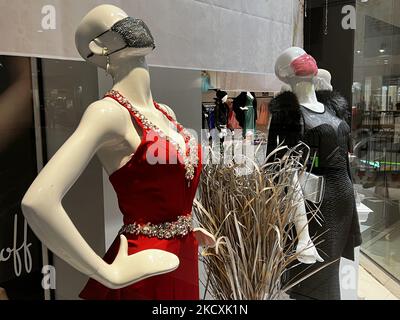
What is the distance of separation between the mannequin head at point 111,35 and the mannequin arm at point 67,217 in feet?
0.50

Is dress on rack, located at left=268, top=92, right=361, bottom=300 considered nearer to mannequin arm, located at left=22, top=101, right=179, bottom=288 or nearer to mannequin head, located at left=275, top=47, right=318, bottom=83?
mannequin head, located at left=275, top=47, right=318, bottom=83

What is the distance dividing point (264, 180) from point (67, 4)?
825 millimetres

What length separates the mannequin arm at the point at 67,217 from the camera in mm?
699

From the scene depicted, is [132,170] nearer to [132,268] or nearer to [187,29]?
[132,268]

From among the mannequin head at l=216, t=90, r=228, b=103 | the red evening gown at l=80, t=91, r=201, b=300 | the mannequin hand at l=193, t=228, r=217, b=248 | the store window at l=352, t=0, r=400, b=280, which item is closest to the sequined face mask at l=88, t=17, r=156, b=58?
the red evening gown at l=80, t=91, r=201, b=300

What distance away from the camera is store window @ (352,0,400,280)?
1646 millimetres

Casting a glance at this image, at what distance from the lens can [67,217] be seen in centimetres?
73

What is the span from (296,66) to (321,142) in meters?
0.32

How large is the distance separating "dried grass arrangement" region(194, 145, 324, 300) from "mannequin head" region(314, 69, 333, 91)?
1.57 ft

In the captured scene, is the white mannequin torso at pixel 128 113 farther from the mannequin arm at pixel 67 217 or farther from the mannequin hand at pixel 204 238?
the mannequin hand at pixel 204 238

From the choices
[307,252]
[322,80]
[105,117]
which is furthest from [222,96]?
[105,117]

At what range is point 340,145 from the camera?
Answer: 1.53 metres

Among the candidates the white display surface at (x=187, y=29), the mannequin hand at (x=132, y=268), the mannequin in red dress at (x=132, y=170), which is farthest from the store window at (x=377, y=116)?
the mannequin hand at (x=132, y=268)
